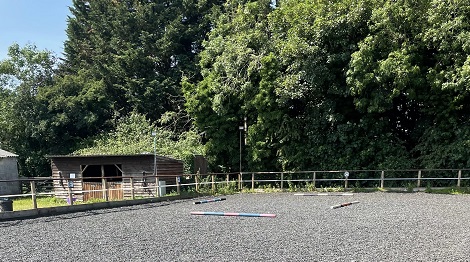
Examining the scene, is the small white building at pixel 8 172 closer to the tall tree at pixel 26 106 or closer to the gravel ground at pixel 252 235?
the tall tree at pixel 26 106

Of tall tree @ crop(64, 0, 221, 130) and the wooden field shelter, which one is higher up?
tall tree @ crop(64, 0, 221, 130)

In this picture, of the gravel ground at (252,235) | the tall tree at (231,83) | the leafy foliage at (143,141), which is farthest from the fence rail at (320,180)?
the gravel ground at (252,235)

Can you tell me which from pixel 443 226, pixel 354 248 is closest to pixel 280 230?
pixel 354 248

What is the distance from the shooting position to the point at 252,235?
6414 millimetres

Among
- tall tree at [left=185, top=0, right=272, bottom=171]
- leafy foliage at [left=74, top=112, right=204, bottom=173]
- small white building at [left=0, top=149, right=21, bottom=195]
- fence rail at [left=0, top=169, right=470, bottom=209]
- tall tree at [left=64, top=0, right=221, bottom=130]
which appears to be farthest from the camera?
tall tree at [left=64, top=0, right=221, bottom=130]

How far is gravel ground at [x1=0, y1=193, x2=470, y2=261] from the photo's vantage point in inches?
202

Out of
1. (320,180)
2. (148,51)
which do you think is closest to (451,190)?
(320,180)

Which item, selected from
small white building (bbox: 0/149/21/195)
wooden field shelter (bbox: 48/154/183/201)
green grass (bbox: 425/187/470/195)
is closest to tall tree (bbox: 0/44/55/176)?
small white building (bbox: 0/149/21/195)

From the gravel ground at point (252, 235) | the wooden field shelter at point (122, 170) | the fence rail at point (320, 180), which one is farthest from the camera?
the wooden field shelter at point (122, 170)

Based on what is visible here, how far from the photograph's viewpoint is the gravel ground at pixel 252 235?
5137 mm

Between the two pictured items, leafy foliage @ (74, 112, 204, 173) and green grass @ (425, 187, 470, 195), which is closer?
green grass @ (425, 187, 470, 195)

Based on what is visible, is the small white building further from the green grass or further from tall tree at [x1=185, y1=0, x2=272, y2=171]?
the green grass

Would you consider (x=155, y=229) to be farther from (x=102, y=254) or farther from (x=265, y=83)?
(x=265, y=83)

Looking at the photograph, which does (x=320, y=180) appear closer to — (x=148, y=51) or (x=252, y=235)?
(x=252, y=235)
